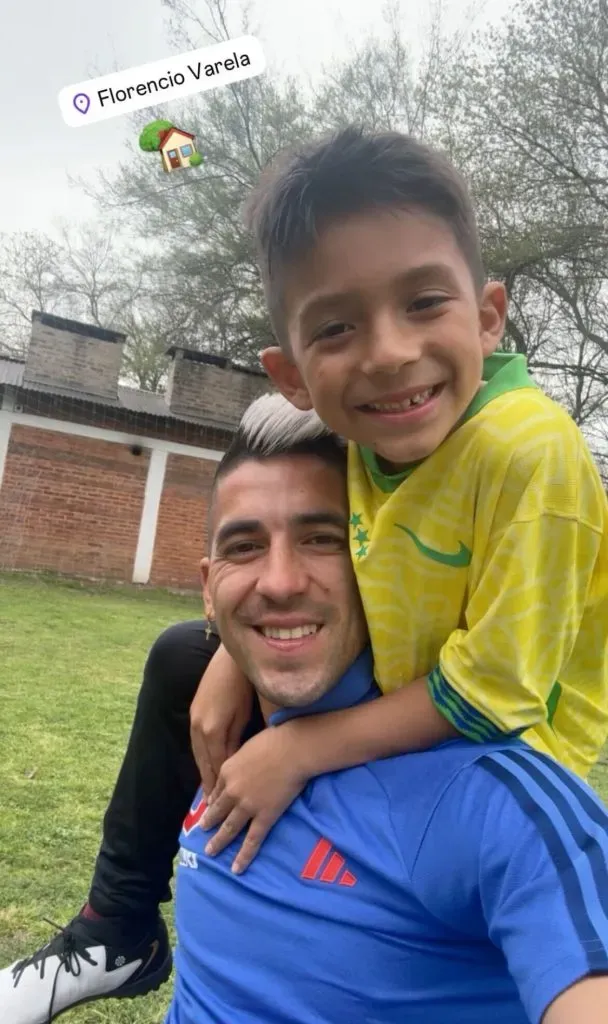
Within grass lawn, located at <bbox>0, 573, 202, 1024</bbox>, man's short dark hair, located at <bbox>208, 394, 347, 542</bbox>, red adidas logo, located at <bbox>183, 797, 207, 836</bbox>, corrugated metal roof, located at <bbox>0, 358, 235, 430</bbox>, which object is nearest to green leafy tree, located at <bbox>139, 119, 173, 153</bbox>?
corrugated metal roof, located at <bbox>0, 358, 235, 430</bbox>

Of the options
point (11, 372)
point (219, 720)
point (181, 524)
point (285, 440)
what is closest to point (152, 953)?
point (219, 720)

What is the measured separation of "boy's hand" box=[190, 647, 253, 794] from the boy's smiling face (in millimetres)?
563

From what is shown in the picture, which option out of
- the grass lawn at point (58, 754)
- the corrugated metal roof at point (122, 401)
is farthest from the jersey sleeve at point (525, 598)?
the corrugated metal roof at point (122, 401)

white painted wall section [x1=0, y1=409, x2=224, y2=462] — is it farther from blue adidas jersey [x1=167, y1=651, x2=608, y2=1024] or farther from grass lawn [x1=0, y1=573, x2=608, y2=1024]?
blue adidas jersey [x1=167, y1=651, x2=608, y2=1024]

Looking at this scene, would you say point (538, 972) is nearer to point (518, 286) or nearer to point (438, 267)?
point (438, 267)

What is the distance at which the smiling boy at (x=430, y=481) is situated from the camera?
1034mm

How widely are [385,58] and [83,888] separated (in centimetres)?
1294

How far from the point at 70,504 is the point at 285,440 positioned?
11.6 metres

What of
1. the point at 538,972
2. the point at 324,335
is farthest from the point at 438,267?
the point at 538,972

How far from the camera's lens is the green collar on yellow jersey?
1159 mm

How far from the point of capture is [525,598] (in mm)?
1020

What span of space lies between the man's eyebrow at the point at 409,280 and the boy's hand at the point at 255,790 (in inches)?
25.2

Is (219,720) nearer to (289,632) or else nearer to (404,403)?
(289,632)

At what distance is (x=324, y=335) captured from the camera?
45.0 inches
